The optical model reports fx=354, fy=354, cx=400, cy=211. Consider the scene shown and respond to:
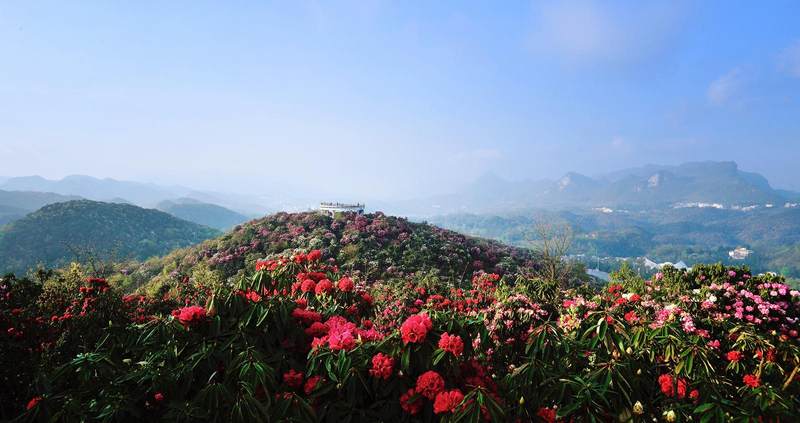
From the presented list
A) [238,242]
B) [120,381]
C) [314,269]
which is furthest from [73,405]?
[238,242]

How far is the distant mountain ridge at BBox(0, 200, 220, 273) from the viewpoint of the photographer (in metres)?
34.8

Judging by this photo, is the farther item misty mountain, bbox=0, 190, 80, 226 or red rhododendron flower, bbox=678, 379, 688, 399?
misty mountain, bbox=0, 190, 80, 226

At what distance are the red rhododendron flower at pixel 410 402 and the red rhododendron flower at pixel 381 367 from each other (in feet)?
0.56

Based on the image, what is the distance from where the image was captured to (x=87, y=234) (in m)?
40.6

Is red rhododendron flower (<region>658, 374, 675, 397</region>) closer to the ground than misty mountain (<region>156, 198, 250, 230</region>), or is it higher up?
higher up

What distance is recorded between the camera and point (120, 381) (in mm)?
2367

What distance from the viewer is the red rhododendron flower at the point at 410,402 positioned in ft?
7.54

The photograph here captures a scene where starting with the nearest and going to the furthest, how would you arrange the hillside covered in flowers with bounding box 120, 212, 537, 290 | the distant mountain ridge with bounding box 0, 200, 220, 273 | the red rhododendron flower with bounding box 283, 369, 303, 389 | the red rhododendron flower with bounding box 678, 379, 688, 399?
the red rhododendron flower with bounding box 283, 369, 303, 389 < the red rhododendron flower with bounding box 678, 379, 688, 399 < the hillside covered in flowers with bounding box 120, 212, 537, 290 < the distant mountain ridge with bounding box 0, 200, 220, 273

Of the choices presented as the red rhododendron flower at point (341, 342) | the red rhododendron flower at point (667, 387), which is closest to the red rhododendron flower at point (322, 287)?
the red rhododendron flower at point (341, 342)

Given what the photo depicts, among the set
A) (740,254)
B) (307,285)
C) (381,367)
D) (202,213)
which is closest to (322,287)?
(307,285)

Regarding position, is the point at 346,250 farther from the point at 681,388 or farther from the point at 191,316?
the point at 681,388

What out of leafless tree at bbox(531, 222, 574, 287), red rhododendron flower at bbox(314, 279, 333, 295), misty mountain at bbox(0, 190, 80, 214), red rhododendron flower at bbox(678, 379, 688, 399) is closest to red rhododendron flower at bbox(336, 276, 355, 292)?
red rhododendron flower at bbox(314, 279, 333, 295)

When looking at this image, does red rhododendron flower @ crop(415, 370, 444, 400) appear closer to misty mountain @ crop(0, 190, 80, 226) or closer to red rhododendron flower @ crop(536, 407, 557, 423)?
red rhododendron flower @ crop(536, 407, 557, 423)

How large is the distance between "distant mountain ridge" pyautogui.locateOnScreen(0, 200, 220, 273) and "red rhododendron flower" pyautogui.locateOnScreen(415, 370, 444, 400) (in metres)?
38.7
